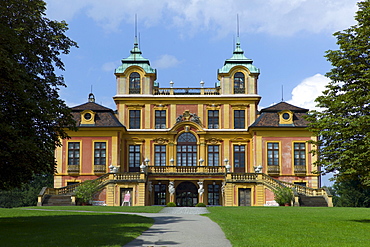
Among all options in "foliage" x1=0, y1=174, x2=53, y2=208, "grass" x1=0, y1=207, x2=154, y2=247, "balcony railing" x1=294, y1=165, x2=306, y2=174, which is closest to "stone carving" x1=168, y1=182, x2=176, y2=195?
"balcony railing" x1=294, y1=165, x2=306, y2=174

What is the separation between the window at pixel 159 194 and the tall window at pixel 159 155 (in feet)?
9.19

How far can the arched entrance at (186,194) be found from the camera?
50.6 meters

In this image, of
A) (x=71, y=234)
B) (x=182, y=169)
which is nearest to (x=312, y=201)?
(x=182, y=169)

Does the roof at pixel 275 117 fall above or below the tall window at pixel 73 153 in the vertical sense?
above

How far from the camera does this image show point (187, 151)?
52.7 meters

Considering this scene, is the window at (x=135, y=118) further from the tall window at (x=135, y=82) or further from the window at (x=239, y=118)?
the window at (x=239, y=118)

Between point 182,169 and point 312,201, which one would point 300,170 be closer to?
point 312,201

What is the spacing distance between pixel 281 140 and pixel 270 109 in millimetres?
3200

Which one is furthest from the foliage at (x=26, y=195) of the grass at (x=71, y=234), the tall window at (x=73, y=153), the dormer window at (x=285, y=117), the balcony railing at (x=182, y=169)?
the grass at (x=71, y=234)

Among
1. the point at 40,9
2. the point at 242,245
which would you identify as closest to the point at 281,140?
the point at 40,9

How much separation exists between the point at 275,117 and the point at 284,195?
11.6 meters

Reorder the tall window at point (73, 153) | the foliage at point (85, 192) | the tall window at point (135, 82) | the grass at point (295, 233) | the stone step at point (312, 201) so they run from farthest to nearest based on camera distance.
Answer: the tall window at point (135, 82) → the tall window at point (73, 153) → the foliage at point (85, 192) → the stone step at point (312, 201) → the grass at point (295, 233)

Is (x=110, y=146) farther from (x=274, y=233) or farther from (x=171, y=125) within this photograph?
(x=274, y=233)

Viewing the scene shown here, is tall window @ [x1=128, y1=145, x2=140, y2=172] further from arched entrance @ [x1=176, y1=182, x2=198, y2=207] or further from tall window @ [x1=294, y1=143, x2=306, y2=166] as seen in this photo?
tall window @ [x1=294, y1=143, x2=306, y2=166]
